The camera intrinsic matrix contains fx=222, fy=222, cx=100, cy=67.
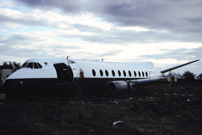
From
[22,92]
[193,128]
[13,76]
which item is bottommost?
[193,128]

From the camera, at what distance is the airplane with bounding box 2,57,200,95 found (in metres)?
15.7

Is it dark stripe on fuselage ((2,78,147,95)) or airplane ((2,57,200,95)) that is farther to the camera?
airplane ((2,57,200,95))

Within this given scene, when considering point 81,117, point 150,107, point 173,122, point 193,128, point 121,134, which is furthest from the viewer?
point 150,107

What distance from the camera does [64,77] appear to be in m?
20.7

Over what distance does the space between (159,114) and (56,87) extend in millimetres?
8947

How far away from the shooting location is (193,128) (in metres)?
8.08

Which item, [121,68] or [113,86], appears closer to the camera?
[113,86]

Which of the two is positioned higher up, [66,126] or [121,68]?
[121,68]

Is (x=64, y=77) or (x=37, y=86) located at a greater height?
(x=64, y=77)

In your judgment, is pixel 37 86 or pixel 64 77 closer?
pixel 37 86

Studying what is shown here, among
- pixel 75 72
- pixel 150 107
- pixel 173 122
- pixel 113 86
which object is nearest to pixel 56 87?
pixel 75 72

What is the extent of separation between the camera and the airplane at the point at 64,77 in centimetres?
1565

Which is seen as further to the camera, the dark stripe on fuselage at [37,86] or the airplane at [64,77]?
the airplane at [64,77]

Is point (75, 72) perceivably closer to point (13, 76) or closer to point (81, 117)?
point (13, 76)
